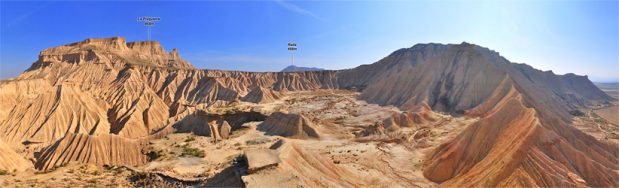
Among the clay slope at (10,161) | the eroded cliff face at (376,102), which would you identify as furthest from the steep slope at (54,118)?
the clay slope at (10,161)

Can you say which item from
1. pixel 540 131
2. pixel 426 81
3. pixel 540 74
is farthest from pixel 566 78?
pixel 540 131

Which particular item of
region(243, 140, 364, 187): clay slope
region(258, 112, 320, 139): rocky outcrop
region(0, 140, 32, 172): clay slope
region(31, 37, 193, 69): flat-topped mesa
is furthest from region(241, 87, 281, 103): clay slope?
region(243, 140, 364, 187): clay slope

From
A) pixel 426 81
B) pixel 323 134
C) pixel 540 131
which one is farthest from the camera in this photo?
pixel 426 81

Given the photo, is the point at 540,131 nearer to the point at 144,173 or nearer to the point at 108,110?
the point at 144,173

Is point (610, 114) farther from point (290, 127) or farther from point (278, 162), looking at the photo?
point (278, 162)

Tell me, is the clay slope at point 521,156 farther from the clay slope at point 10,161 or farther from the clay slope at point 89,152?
the clay slope at point 10,161

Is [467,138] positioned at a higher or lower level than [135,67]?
lower

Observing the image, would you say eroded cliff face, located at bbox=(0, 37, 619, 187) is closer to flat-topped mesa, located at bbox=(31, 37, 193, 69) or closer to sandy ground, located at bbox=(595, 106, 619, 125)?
flat-topped mesa, located at bbox=(31, 37, 193, 69)
